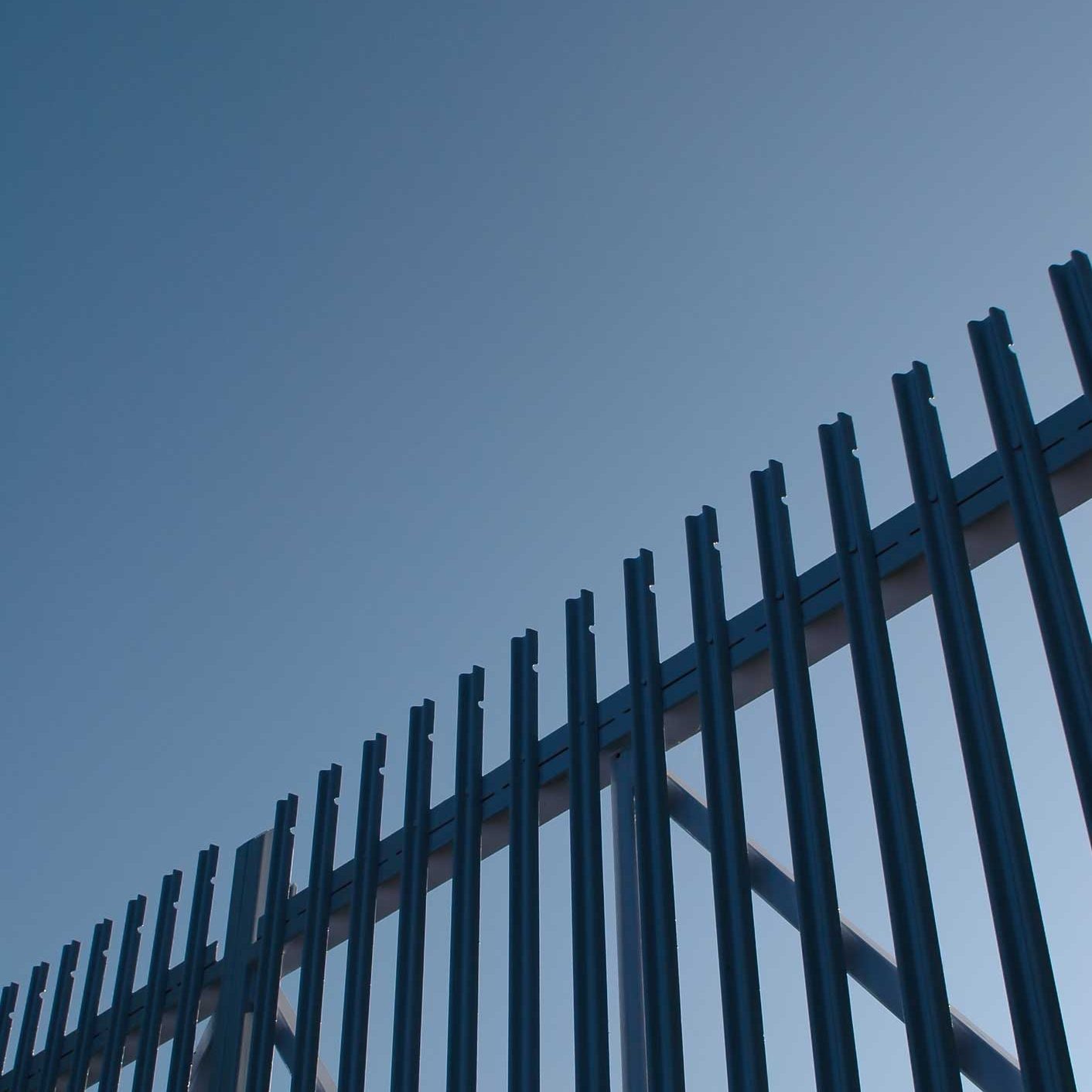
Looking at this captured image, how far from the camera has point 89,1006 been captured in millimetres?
6480

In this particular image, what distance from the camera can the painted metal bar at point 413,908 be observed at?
4.56m

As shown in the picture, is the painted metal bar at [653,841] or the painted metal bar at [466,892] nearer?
the painted metal bar at [653,841]

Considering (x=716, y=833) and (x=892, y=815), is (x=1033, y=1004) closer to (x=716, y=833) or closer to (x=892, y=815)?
(x=892, y=815)

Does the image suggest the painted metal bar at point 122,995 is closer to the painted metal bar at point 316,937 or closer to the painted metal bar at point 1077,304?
the painted metal bar at point 316,937

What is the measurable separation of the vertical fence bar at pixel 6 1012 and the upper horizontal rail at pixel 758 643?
2363 mm

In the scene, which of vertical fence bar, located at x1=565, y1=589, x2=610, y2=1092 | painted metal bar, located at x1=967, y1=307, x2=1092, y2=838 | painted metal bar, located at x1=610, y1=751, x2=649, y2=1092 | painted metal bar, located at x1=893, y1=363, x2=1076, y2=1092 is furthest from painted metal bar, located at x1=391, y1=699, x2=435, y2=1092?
painted metal bar, located at x1=967, y1=307, x2=1092, y2=838

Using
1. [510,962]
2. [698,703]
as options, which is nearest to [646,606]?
[698,703]

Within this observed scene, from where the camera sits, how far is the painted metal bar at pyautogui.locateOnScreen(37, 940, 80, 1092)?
6513 millimetres

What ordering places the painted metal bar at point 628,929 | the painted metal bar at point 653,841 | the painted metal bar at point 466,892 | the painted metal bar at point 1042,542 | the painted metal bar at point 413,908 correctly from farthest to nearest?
the painted metal bar at point 413,908, the painted metal bar at point 466,892, the painted metal bar at point 628,929, the painted metal bar at point 653,841, the painted metal bar at point 1042,542

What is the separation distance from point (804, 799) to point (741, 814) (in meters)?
0.23

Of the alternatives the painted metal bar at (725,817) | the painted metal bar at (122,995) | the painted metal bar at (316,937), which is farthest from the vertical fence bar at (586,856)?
the painted metal bar at (122,995)

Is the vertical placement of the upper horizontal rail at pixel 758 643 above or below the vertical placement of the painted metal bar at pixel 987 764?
above

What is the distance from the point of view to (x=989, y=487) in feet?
11.8

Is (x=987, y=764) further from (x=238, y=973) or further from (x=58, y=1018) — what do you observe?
(x=58, y=1018)
